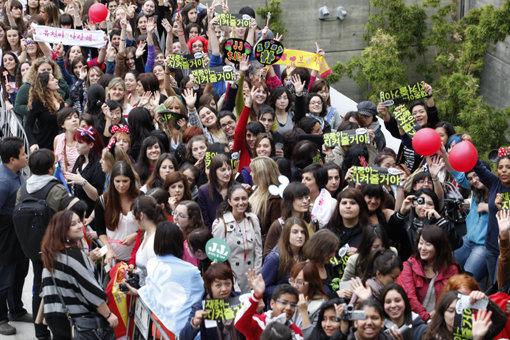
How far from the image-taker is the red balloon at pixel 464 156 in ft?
23.2

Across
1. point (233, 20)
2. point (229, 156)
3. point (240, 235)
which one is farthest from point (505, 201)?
point (233, 20)

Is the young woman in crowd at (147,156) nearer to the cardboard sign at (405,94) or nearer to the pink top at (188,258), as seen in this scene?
the pink top at (188,258)

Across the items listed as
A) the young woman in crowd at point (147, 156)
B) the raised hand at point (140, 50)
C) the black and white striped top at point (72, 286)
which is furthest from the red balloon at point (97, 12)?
the black and white striped top at point (72, 286)

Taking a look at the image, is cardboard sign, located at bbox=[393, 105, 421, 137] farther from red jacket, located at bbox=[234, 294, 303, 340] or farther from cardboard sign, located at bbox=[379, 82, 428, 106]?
red jacket, located at bbox=[234, 294, 303, 340]

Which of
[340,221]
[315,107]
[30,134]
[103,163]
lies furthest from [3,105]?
[340,221]

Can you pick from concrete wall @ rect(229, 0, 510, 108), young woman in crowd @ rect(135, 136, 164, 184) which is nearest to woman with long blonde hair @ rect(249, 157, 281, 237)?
young woman in crowd @ rect(135, 136, 164, 184)

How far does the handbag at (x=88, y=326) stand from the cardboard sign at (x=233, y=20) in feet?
18.2

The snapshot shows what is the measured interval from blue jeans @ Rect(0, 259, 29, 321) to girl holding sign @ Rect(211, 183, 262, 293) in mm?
2190

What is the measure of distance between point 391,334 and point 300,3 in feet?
40.6

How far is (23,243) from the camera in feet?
23.6

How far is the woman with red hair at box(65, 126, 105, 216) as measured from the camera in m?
8.62

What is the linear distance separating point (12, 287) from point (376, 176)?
12.4 feet

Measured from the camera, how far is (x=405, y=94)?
926 cm

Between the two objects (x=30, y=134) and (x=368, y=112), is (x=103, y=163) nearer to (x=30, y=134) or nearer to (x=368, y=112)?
(x=30, y=134)
